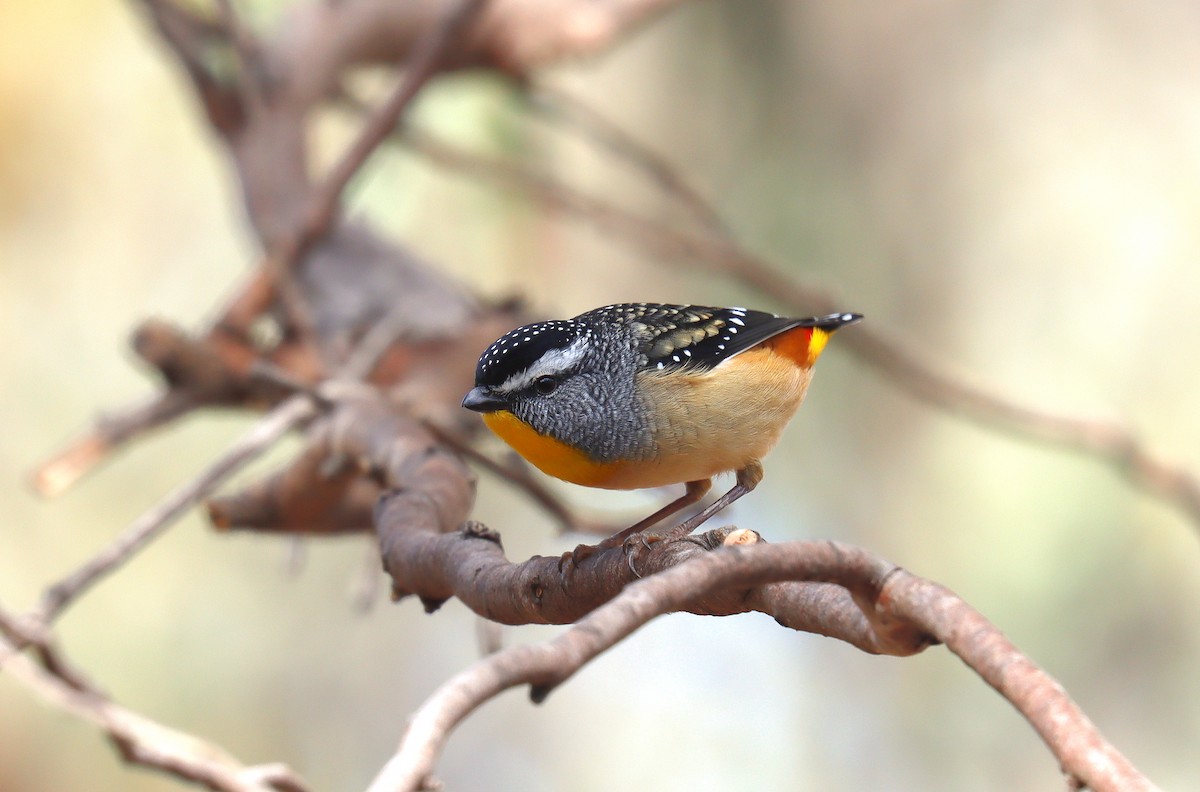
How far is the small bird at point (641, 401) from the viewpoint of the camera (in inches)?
112

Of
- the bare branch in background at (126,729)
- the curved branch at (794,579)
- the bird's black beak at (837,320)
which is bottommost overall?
the bare branch in background at (126,729)

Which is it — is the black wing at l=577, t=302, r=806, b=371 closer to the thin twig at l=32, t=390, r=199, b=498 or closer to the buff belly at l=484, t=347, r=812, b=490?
the buff belly at l=484, t=347, r=812, b=490

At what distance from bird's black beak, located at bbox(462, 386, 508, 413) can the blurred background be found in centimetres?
494

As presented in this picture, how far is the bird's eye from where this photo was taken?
117 inches

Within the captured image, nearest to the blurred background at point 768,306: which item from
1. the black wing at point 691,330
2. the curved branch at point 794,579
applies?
the black wing at point 691,330

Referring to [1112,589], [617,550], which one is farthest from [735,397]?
[1112,589]

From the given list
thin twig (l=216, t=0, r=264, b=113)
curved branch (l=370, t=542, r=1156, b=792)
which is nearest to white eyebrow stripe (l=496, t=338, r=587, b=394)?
curved branch (l=370, t=542, r=1156, b=792)

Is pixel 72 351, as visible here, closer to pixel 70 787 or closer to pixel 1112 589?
pixel 70 787

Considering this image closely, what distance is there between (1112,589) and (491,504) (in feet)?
15.7

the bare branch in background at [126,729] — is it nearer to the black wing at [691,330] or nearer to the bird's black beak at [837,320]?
the black wing at [691,330]

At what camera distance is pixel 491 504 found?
9078 mm

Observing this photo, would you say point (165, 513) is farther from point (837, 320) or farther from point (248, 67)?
point (248, 67)

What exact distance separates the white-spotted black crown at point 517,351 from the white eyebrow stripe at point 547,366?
0.4 inches

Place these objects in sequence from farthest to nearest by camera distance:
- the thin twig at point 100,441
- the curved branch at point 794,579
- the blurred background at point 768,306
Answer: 1. the blurred background at point 768,306
2. the thin twig at point 100,441
3. the curved branch at point 794,579
